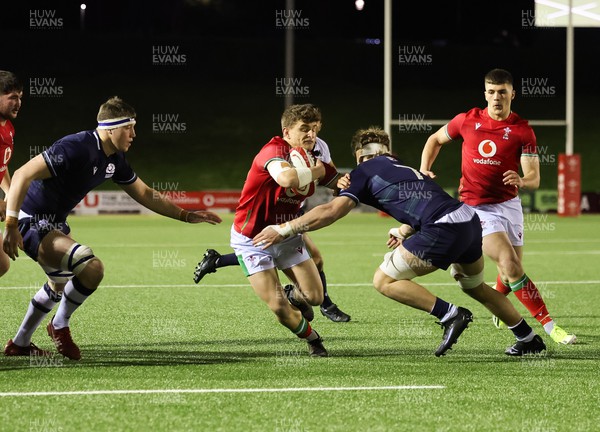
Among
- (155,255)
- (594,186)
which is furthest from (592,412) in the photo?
(594,186)

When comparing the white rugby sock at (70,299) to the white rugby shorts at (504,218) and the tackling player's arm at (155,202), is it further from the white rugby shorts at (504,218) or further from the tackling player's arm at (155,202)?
the white rugby shorts at (504,218)

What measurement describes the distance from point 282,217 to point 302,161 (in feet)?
1.58

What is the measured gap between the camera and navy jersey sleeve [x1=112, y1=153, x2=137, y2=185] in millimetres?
7398

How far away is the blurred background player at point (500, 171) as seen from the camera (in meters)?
8.19

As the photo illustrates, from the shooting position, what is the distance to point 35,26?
5103 centimetres

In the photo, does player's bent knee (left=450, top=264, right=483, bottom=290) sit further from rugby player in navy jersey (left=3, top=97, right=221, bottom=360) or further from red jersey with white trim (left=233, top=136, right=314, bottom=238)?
rugby player in navy jersey (left=3, top=97, right=221, bottom=360)

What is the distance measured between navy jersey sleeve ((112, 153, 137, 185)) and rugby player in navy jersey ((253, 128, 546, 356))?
Result: 125cm

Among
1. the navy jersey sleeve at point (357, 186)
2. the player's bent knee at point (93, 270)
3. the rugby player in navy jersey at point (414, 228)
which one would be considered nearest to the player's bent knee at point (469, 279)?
the rugby player in navy jersey at point (414, 228)

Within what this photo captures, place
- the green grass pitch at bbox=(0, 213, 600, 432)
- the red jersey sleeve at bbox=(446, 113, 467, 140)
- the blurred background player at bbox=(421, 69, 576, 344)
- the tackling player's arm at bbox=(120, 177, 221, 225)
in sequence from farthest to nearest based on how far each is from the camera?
the red jersey sleeve at bbox=(446, 113, 467, 140) < the blurred background player at bbox=(421, 69, 576, 344) < the tackling player's arm at bbox=(120, 177, 221, 225) < the green grass pitch at bbox=(0, 213, 600, 432)

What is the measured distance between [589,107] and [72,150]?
4218 cm

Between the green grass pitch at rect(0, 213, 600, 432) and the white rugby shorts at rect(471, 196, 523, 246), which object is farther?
the white rugby shorts at rect(471, 196, 523, 246)

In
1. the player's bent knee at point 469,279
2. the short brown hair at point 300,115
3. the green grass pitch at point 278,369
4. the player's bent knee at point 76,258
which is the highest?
the short brown hair at point 300,115

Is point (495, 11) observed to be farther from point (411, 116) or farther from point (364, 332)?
point (364, 332)

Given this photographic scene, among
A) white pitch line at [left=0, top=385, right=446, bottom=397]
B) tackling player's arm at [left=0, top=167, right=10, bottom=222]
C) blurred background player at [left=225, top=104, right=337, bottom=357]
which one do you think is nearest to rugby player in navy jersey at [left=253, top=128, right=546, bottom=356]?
blurred background player at [left=225, top=104, right=337, bottom=357]
